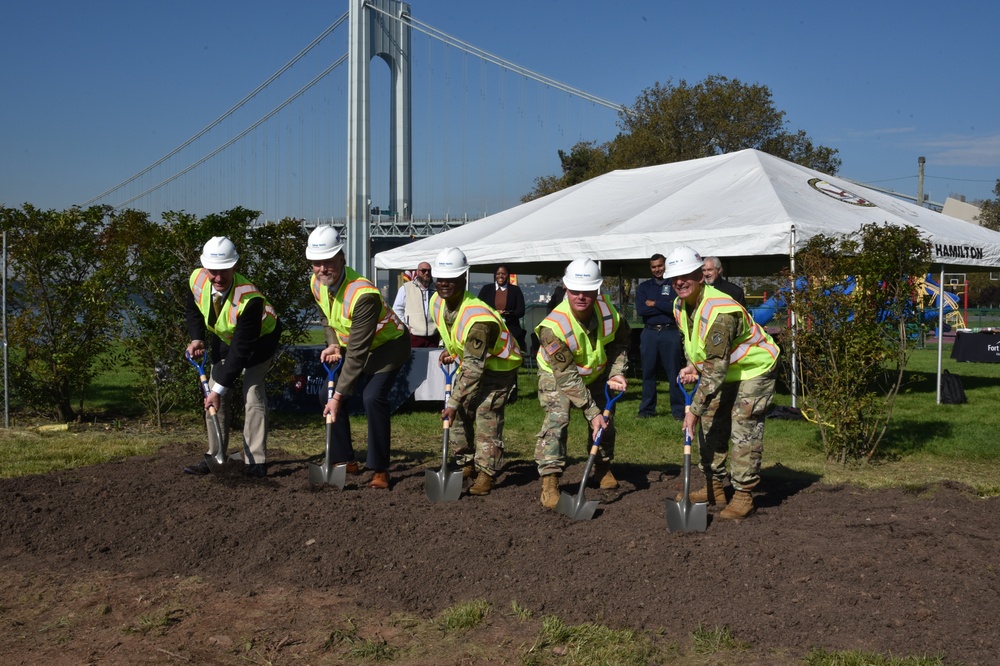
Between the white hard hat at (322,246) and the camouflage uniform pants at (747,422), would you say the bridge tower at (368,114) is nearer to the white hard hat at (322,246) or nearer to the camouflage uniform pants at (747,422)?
the white hard hat at (322,246)

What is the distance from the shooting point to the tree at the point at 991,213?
141 feet

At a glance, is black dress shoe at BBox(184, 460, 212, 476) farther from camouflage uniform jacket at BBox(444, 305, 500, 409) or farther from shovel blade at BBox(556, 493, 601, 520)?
shovel blade at BBox(556, 493, 601, 520)

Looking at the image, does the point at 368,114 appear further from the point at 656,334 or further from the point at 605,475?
the point at 605,475

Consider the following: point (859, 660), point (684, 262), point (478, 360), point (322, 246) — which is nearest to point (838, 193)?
point (684, 262)

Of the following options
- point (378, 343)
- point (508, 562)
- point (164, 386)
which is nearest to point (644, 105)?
point (164, 386)

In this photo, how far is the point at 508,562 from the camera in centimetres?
475

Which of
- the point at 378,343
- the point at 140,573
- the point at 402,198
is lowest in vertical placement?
the point at 140,573

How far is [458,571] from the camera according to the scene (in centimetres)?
465

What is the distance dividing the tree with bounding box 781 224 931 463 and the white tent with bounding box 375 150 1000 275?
7.66 feet

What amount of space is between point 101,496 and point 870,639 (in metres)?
4.87

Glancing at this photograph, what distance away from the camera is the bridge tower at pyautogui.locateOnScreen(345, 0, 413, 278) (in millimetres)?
31516

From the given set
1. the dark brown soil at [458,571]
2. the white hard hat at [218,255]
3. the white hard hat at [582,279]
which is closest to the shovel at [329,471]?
the dark brown soil at [458,571]

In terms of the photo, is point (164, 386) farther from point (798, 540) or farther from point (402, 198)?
point (402, 198)

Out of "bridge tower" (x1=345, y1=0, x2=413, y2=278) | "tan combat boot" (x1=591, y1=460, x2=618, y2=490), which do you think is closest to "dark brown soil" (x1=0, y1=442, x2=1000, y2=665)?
"tan combat boot" (x1=591, y1=460, x2=618, y2=490)
